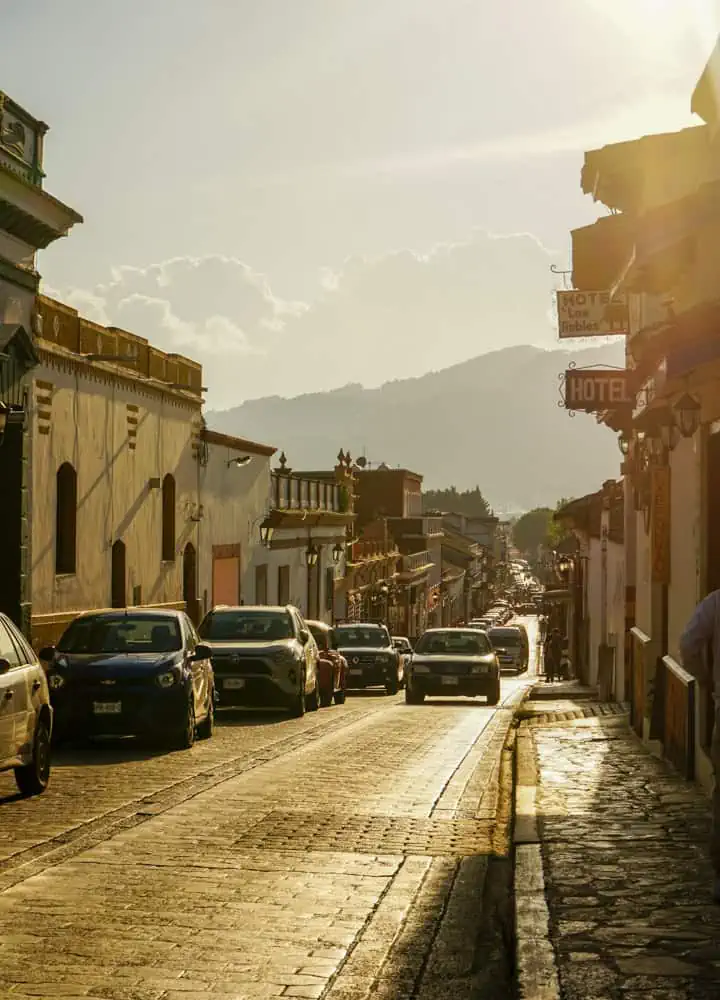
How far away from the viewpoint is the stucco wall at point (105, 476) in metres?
30.6

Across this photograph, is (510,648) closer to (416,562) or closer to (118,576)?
(416,562)

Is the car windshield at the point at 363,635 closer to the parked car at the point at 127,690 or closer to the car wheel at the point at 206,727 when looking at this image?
the car wheel at the point at 206,727

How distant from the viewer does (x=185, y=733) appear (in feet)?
63.0

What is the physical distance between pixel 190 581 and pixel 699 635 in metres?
34.8

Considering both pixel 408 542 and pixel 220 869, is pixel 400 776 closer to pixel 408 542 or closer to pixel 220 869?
pixel 220 869

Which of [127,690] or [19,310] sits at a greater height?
[19,310]

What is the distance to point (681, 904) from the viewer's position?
Result: 894 centimetres

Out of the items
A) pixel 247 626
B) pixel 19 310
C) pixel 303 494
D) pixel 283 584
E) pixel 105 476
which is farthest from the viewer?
pixel 303 494

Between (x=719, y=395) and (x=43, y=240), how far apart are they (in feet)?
53.9

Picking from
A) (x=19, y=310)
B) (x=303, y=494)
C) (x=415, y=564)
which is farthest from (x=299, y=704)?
(x=415, y=564)

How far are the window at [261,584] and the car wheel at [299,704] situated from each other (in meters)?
25.6

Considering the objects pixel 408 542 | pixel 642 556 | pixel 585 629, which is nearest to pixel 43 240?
pixel 642 556

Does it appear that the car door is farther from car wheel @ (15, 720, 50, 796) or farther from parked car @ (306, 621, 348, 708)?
parked car @ (306, 621, 348, 708)

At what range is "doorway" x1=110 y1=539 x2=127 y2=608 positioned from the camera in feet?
117
